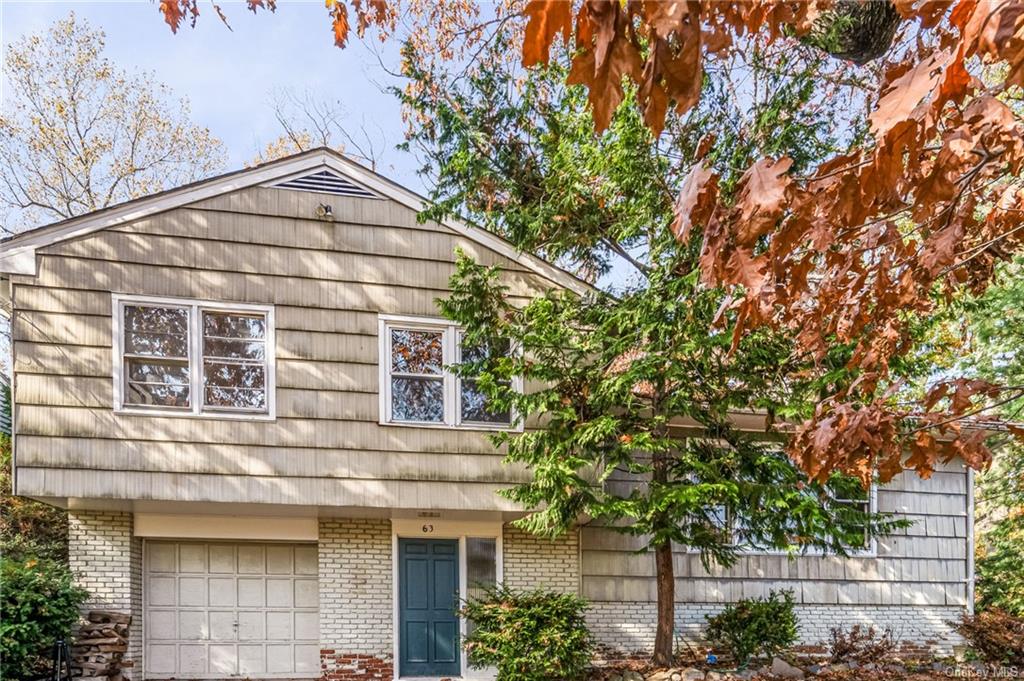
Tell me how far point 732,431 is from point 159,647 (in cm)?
768

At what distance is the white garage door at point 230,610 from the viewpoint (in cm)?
1151

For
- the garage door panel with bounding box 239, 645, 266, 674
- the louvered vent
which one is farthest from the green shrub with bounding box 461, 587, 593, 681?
the louvered vent

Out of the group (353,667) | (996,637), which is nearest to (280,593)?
(353,667)

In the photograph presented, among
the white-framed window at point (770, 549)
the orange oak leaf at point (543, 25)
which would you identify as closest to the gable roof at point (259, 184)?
A: the white-framed window at point (770, 549)

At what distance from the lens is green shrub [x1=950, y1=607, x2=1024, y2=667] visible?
1325 cm

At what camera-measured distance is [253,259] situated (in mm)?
11172

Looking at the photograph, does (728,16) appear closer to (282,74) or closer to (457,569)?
(457,569)

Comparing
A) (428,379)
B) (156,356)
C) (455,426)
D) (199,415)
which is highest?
(156,356)

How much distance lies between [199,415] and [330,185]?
3.33m

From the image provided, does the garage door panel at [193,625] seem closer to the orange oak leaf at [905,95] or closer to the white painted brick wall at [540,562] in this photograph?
the white painted brick wall at [540,562]

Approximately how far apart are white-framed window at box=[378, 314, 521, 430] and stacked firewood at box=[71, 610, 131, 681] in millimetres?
4023

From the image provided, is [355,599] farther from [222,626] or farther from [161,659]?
[161,659]

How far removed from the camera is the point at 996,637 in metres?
13.3

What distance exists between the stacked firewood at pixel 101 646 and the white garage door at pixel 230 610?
0.64 m
